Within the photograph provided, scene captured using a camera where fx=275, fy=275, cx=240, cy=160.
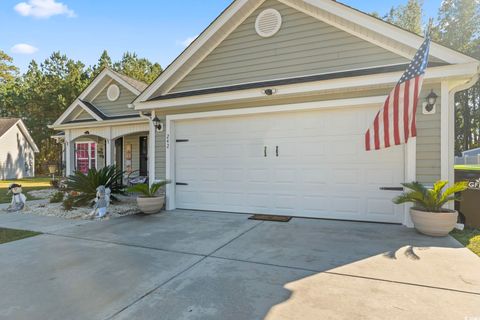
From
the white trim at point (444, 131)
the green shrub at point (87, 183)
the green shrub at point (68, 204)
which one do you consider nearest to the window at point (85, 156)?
the green shrub at point (87, 183)

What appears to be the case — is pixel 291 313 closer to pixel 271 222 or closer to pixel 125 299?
pixel 125 299

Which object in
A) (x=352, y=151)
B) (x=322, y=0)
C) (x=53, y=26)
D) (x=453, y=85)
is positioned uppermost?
(x=53, y=26)

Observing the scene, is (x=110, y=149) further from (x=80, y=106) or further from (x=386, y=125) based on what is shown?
(x=386, y=125)

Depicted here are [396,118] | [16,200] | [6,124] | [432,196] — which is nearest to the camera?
[396,118]

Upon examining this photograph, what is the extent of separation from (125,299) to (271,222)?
3559 mm

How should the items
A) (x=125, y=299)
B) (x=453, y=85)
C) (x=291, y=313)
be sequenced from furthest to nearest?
(x=453, y=85), (x=125, y=299), (x=291, y=313)

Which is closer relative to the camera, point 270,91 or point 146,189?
point 270,91

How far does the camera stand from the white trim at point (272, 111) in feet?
17.3

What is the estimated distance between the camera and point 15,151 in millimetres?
22234

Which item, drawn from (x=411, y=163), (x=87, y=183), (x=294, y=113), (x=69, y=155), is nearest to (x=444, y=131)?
(x=411, y=163)

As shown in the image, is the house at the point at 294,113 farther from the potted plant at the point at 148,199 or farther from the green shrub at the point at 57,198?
the green shrub at the point at 57,198

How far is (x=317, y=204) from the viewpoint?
6086mm

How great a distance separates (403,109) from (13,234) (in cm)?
714

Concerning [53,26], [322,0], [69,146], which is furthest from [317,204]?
[53,26]
